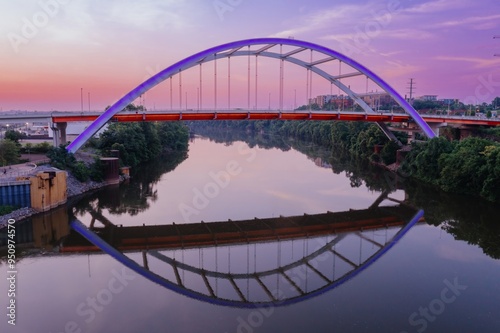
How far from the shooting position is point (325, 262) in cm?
1038

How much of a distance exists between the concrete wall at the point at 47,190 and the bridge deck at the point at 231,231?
2435 mm

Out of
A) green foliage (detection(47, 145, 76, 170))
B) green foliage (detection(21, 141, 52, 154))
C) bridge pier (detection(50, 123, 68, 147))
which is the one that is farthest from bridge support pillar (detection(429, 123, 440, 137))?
green foliage (detection(21, 141, 52, 154))

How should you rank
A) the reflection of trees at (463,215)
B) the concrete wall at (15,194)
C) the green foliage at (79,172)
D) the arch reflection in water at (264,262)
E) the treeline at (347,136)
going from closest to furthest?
1. the arch reflection in water at (264,262)
2. the reflection of trees at (463,215)
3. the concrete wall at (15,194)
4. the green foliage at (79,172)
5. the treeline at (347,136)

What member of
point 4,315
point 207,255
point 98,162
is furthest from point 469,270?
point 98,162

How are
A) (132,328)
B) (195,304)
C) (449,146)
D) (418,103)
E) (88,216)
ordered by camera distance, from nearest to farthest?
(132,328)
(195,304)
(88,216)
(449,146)
(418,103)

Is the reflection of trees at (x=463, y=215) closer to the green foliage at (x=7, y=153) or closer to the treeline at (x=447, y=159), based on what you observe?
the treeline at (x=447, y=159)

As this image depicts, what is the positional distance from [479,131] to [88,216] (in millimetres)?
20898

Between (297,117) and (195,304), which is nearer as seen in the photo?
(195,304)

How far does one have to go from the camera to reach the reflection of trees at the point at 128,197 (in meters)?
15.4

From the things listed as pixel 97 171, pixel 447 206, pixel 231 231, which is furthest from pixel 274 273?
pixel 97 171

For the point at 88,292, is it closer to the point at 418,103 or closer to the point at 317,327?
the point at 317,327

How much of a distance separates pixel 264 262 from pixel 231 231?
2583mm

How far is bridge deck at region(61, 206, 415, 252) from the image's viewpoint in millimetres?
11802

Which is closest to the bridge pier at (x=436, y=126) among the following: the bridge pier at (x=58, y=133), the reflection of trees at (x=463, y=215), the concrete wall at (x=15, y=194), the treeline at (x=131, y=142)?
the reflection of trees at (x=463, y=215)
